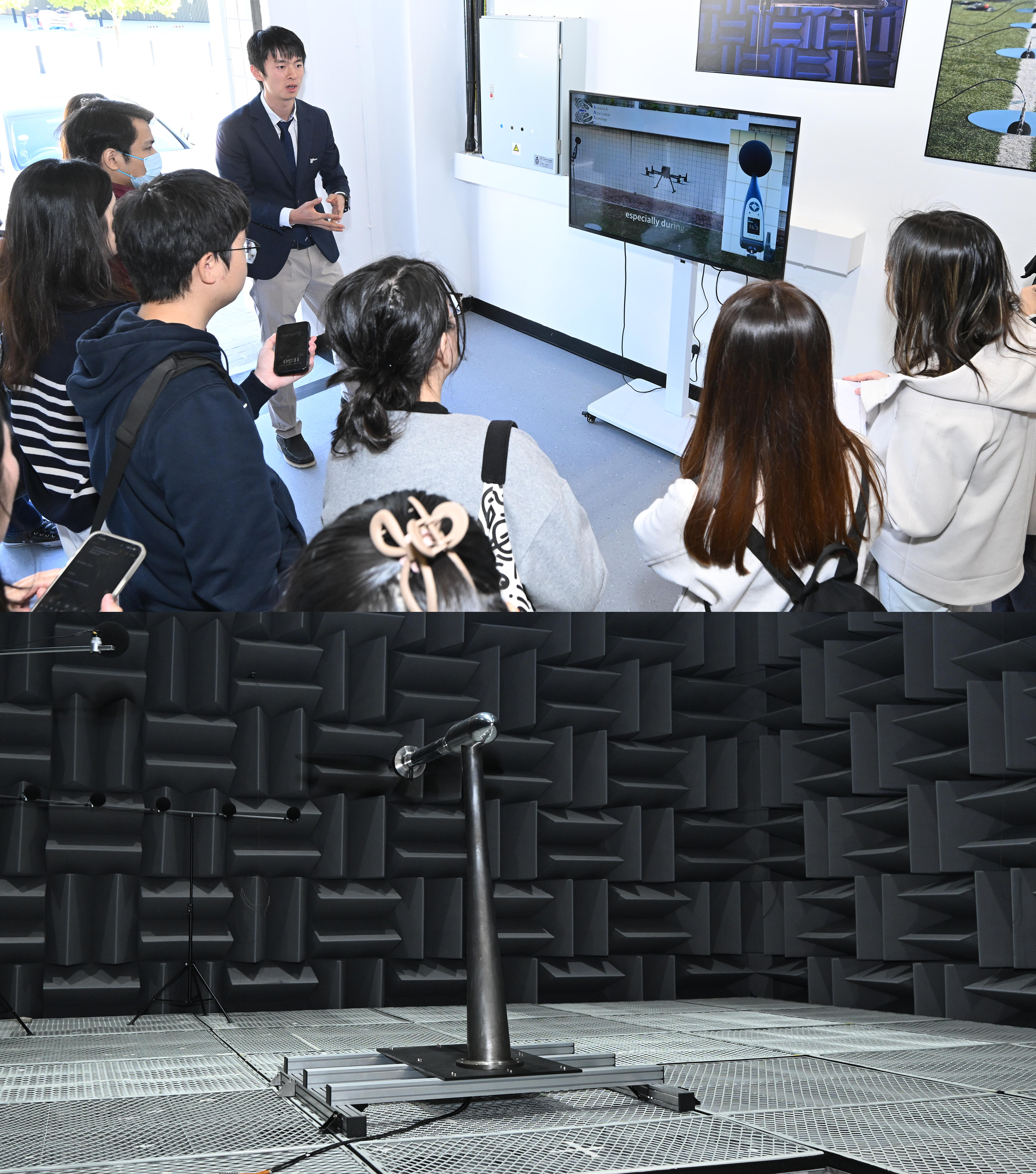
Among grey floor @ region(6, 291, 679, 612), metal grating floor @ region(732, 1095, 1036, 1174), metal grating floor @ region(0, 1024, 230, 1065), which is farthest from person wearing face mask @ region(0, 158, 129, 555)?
metal grating floor @ region(732, 1095, 1036, 1174)

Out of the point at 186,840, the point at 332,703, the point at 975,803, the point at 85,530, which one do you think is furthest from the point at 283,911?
the point at 975,803

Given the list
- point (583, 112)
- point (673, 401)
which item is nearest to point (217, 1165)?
point (673, 401)

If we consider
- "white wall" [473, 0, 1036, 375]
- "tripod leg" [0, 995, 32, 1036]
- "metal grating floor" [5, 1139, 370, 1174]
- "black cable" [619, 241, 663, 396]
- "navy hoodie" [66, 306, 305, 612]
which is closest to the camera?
"metal grating floor" [5, 1139, 370, 1174]

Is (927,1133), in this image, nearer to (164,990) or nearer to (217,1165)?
(217,1165)

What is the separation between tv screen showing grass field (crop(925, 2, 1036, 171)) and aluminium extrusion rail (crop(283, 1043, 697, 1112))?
9.45 feet

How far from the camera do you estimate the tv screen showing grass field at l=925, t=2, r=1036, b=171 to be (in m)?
2.69

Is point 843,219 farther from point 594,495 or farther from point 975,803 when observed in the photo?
Answer: point 975,803

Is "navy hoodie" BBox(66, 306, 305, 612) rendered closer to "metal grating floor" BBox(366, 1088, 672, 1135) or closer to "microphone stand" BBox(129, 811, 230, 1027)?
"microphone stand" BBox(129, 811, 230, 1027)

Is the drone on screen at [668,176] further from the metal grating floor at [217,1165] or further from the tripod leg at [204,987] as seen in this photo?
the metal grating floor at [217,1165]

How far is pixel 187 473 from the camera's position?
3.98 feet

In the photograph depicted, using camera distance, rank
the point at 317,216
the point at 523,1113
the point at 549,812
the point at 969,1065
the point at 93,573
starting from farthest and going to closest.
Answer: the point at 317,216 → the point at 549,812 → the point at 93,573 → the point at 969,1065 → the point at 523,1113

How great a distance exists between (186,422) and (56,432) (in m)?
0.57

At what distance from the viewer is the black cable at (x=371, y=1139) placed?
2.15 ft

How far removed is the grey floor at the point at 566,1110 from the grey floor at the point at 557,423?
3.40 ft
